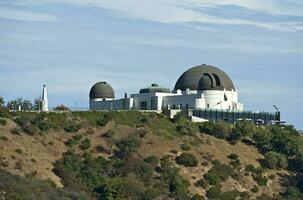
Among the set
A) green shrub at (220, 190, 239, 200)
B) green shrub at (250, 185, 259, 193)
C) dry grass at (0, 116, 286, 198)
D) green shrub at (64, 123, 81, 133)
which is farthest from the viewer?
green shrub at (64, 123, 81, 133)

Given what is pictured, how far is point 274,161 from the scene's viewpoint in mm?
132375

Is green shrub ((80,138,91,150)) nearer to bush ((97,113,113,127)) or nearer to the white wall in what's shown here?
bush ((97,113,113,127))

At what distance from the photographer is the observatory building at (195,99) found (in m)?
149

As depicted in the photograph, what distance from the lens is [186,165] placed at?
125062 millimetres

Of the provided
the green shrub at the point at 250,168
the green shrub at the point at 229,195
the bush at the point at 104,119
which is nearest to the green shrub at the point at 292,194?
the green shrub at the point at 250,168

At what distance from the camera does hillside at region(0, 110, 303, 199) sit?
115m

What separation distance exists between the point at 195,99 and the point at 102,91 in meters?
19.0

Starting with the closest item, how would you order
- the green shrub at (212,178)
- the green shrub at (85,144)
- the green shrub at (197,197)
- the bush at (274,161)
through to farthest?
the green shrub at (197,197)
the green shrub at (212,178)
the green shrub at (85,144)
the bush at (274,161)

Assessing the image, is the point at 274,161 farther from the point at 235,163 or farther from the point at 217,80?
the point at 217,80

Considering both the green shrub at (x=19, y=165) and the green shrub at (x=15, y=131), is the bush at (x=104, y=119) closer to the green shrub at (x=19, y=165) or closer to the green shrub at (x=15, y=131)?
the green shrub at (x=15, y=131)

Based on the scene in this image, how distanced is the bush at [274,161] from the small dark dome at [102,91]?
3645 centimetres

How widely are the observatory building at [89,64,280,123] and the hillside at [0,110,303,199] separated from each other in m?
8.39

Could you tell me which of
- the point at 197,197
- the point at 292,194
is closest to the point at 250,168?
the point at 292,194

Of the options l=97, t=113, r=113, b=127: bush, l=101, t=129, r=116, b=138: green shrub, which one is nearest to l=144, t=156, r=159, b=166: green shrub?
l=101, t=129, r=116, b=138: green shrub
